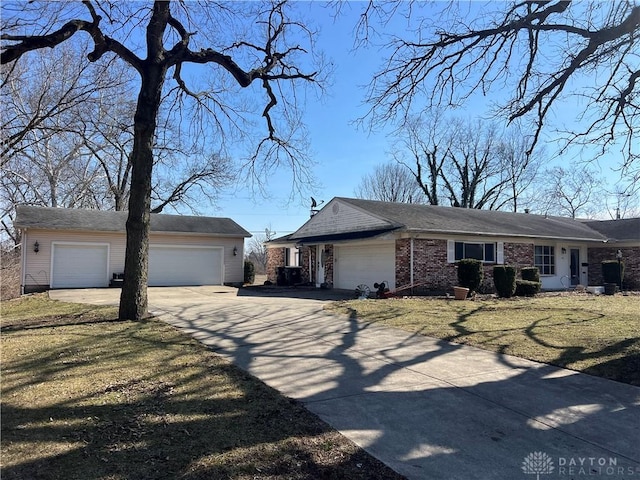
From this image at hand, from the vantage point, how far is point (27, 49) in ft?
27.1

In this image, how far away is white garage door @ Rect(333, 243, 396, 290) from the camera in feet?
58.5

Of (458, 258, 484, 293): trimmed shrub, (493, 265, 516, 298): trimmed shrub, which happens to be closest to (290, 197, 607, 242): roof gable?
(458, 258, 484, 293): trimmed shrub

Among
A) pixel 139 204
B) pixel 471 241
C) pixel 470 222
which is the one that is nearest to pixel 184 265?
pixel 139 204

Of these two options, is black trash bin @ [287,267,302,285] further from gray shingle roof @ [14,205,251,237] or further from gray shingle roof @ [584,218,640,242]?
gray shingle roof @ [584,218,640,242]

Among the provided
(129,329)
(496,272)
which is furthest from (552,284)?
(129,329)

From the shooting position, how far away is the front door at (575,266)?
78.9 feet

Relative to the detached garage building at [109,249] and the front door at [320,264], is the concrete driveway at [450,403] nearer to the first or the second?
the front door at [320,264]

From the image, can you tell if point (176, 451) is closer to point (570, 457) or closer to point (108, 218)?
point (570, 457)

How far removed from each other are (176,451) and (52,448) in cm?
99

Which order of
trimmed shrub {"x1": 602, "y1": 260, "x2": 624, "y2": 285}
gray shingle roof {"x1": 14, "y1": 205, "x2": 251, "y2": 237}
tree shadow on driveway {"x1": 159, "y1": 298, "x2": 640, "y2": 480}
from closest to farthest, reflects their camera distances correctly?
1. tree shadow on driveway {"x1": 159, "y1": 298, "x2": 640, "y2": 480}
2. gray shingle roof {"x1": 14, "y1": 205, "x2": 251, "y2": 237}
3. trimmed shrub {"x1": 602, "y1": 260, "x2": 624, "y2": 285}

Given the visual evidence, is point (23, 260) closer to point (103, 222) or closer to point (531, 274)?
point (103, 222)

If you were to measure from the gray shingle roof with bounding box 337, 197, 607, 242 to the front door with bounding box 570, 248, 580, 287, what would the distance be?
3.62ft

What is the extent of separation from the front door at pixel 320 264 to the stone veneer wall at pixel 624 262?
15.4 metres

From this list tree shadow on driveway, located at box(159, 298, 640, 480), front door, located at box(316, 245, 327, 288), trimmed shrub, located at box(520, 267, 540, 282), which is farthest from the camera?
front door, located at box(316, 245, 327, 288)
